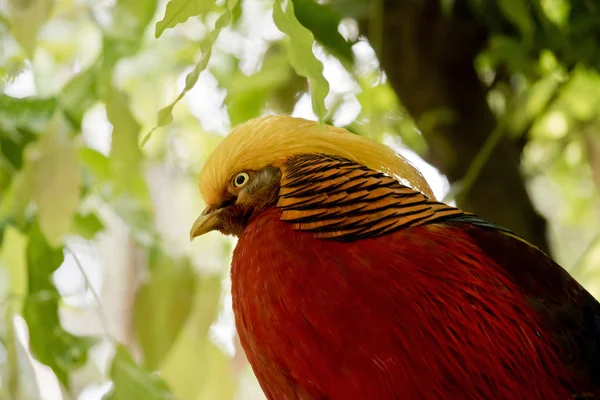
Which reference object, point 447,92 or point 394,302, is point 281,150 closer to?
point 394,302

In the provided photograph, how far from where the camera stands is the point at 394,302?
16.9 inches

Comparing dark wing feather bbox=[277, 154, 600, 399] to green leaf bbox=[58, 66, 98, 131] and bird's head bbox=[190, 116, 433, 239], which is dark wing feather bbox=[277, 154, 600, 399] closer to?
bird's head bbox=[190, 116, 433, 239]

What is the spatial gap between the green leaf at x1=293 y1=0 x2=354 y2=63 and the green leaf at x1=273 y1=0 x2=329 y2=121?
0.42 feet

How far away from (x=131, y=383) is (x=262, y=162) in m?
0.28

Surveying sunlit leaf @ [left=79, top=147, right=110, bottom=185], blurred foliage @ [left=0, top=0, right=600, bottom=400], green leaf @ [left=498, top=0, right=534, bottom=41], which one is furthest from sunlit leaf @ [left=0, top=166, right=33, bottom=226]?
green leaf @ [left=498, top=0, right=534, bottom=41]

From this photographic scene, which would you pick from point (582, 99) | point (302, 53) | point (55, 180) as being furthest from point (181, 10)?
point (582, 99)

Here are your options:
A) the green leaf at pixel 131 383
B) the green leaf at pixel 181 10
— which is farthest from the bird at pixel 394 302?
the green leaf at pixel 131 383

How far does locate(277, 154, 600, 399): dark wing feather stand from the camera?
44 centimetres

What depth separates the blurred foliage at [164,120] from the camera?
0.67 m

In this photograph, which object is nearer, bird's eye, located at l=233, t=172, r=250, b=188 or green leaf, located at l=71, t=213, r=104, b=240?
bird's eye, located at l=233, t=172, r=250, b=188

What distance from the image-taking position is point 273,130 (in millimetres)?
526

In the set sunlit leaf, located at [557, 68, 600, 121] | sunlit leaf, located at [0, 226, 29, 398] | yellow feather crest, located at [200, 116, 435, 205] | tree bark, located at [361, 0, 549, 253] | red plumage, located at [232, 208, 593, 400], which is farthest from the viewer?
sunlit leaf, located at [557, 68, 600, 121]

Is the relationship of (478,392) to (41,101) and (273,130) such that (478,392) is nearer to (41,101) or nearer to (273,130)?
(273,130)

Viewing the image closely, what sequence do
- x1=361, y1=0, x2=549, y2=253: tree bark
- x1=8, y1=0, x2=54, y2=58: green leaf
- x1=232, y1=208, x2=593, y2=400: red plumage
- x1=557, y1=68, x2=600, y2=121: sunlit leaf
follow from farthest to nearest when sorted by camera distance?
1. x1=557, y1=68, x2=600, y2=121: sunlit leaf
2. x1=361, y1=0, x2=549, y2=253: tree bark
3. x1=8, y1=0, x2=54, y2=58: green leaf
4. x1=232, y1=208, x2=593, y2=400: red plumage
